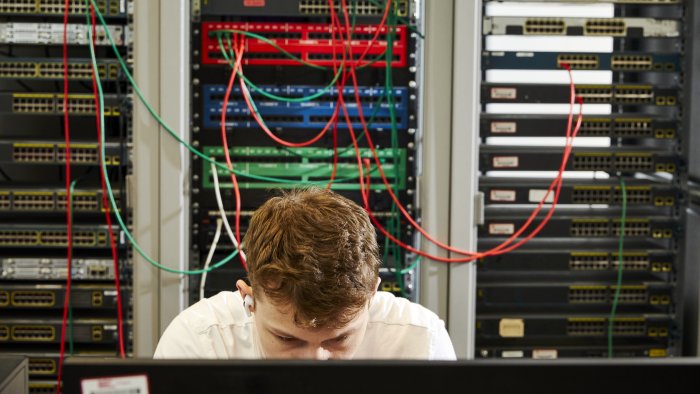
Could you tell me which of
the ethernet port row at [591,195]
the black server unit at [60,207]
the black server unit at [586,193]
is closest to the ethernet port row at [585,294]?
the black server unit at [586,193]

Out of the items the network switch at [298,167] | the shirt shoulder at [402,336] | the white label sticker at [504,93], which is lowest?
the shirt shoulder at [402,336]

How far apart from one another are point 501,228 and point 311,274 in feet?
5.35

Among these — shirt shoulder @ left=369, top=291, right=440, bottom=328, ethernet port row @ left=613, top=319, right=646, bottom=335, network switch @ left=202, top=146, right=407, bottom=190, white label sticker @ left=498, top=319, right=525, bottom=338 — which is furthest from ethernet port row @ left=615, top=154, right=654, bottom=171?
shirt shoulder @ left=369, top=291, right=440, bottom=328

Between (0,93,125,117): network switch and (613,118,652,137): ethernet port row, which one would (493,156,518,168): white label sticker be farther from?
(0,93,125,117): network switch

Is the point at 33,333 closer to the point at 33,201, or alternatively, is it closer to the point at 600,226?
the point at 33,201

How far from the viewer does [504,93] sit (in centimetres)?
277

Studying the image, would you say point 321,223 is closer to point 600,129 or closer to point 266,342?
point 266,342

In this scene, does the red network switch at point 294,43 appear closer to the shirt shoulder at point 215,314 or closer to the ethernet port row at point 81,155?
the ethernet port row at point 81,155
